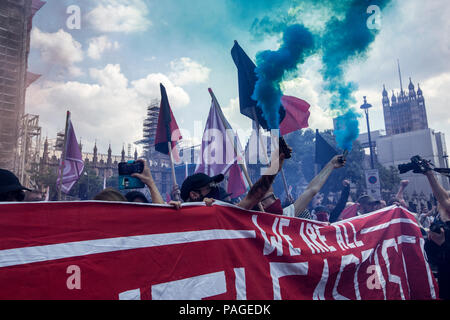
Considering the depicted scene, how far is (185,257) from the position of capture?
238cm

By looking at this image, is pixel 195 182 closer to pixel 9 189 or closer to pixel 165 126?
pixel 9 189

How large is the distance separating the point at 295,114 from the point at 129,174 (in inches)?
161

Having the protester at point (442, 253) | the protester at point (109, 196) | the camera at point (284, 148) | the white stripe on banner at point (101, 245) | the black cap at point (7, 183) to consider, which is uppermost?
the camera at point (284, 148)

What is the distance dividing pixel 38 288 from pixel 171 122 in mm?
5375

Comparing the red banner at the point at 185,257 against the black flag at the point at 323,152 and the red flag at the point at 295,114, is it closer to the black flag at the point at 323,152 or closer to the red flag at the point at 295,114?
the red flag at the point at 295,114

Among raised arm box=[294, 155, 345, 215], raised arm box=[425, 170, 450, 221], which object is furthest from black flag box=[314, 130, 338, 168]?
raised arm box=[425, 170, 450, 221]

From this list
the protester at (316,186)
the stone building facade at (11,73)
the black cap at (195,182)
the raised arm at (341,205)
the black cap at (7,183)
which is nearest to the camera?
the black cap at (7,183)

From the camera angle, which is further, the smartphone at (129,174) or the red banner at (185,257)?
the smartphone at (129,174)

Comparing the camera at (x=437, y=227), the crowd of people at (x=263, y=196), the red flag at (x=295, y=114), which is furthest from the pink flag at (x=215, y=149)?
the camera at (x=437, y=227)

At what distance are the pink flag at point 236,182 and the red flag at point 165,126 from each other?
6.05 feet

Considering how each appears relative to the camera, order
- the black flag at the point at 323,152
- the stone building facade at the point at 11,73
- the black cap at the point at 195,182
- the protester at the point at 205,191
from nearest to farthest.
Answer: the protester at the point at 205,191 < the black cap at the point at 195,182 < the black flag at the point at 323,152 < the stone building facade at the point at 11,73

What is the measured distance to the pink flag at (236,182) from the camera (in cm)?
775

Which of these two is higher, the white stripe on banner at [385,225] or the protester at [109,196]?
the protester at [109,196]

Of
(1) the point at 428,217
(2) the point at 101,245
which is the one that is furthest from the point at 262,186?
(1) the point at 428,217
